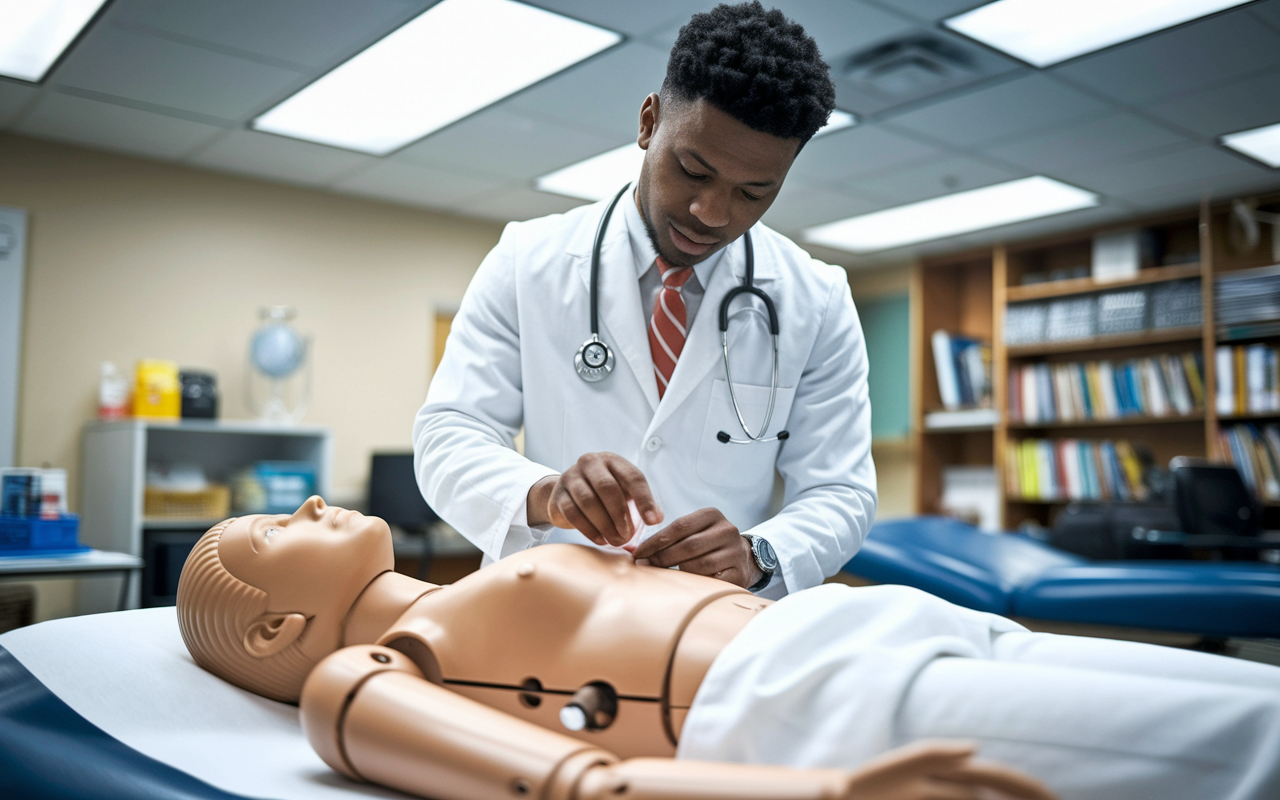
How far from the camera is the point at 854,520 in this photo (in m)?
1.32

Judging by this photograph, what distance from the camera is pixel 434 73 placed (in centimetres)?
325

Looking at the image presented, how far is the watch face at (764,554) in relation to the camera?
3.75 ft

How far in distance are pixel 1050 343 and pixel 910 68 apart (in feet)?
8.18

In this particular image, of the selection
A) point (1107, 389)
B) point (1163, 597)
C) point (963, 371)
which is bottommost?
point (1163, 597)

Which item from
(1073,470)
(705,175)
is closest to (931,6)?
(705,175)

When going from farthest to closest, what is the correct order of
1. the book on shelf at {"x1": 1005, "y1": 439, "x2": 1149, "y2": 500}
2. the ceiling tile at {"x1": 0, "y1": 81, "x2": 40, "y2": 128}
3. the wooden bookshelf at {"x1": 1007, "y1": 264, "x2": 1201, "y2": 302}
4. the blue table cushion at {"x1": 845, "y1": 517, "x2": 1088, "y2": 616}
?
the book on shelf at {"x1": 1005, "y1": 439, "x2": 1149, "y2": 500}, the wooden bookshelf at {"x1": 1007, "y1": 264, "x2": 1201, "y2": 302}, the ceiling tile at {"x1": 0, "y1": 81, "x2": 40, "y2": 128}, the blue table cushion at {"x1": 845, "y1": 517, "x2": 1088, "y2": 616}

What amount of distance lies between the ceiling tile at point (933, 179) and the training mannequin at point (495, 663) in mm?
3486

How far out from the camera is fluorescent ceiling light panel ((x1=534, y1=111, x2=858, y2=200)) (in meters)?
4.02

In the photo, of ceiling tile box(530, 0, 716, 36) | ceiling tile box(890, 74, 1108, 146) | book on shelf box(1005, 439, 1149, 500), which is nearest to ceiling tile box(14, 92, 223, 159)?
ceiling tile box(530, 0, 716, 36)

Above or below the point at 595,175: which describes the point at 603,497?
below

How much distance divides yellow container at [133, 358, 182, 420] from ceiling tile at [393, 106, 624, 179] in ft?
4.60

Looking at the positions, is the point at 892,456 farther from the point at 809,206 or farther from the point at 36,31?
the point at 36,31

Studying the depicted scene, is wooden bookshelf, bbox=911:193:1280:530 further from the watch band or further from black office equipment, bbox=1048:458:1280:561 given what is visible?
the watch band

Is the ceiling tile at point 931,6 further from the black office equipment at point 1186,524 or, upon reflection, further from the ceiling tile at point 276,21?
the black office equipment at point 1186,524
